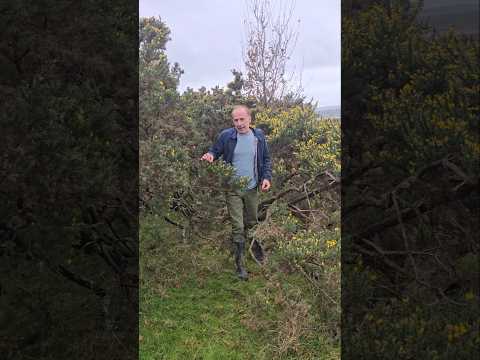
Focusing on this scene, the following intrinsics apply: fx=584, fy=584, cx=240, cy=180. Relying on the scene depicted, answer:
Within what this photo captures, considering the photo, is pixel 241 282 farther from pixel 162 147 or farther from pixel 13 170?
pixel 13 170

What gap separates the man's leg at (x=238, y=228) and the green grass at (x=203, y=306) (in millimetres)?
93

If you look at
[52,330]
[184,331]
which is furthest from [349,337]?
[52,330]

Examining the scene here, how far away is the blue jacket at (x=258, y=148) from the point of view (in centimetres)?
516

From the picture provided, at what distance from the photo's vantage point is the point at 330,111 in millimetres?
5402

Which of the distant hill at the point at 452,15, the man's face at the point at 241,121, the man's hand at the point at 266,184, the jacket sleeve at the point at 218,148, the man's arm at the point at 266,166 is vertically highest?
the distant hill at the point at 452,15

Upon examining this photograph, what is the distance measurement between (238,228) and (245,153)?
695 mm

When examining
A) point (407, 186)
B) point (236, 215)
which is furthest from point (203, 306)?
point (407, 186)

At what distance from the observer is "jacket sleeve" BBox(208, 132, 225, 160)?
519 cm

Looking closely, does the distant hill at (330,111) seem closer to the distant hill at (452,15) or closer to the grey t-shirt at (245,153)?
the grey t-shirt at (245,153)

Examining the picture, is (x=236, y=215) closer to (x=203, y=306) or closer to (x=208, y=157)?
(x=208, y=157)

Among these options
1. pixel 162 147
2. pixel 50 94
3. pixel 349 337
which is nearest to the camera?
pixel 349 337

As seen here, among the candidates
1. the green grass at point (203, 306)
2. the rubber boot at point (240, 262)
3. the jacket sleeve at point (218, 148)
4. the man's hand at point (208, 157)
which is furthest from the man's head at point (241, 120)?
the green grass at point (203, 306)

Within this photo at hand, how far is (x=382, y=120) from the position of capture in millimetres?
4840

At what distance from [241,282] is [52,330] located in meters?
1.68
